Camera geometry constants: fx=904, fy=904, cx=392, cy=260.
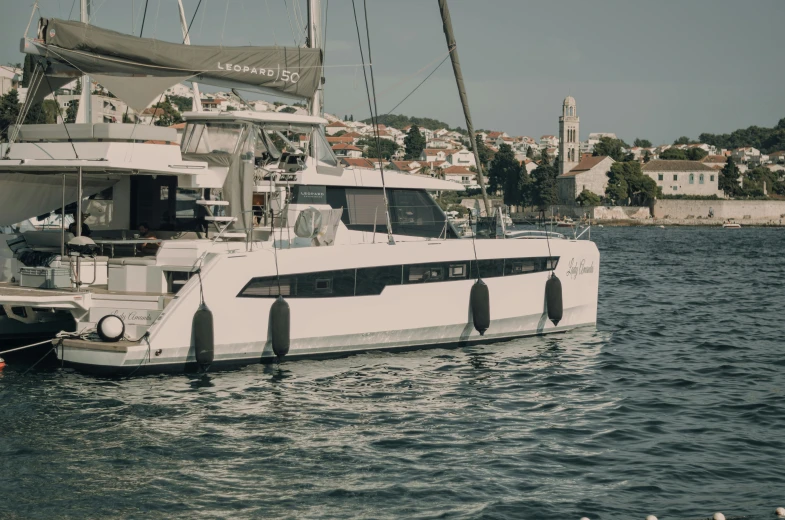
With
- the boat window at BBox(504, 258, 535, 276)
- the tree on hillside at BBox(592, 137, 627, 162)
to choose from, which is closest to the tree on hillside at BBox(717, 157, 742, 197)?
the tree on hillside at BBox(592, 137, 627, 162)

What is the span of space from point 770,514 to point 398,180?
997cm

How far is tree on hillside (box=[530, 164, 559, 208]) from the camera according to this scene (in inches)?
5221

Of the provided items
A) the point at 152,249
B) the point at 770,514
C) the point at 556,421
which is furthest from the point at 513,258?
the point at 770,514

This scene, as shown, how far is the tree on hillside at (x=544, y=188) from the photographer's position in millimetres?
132625

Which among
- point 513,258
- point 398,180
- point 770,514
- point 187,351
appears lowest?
point 770,514

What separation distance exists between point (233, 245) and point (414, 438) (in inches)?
201

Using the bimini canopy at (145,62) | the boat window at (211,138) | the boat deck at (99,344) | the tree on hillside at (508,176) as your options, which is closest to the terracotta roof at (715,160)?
the tree on hillside at (508,176)

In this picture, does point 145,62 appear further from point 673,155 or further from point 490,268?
point 673,155

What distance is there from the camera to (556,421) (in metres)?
11.2

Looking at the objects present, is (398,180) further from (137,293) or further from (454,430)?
(454,430)

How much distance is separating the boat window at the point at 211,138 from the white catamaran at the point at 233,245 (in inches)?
0.9

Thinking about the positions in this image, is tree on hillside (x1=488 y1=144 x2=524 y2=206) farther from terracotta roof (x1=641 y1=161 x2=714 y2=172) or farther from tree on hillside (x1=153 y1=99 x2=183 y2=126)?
tree on hillside (x1=153 y1=99 x2=183 y2=126)

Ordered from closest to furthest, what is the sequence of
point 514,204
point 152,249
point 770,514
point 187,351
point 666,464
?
point 770,514 → point 666,464 → point 187,351 → point 152,249 → point 514,204

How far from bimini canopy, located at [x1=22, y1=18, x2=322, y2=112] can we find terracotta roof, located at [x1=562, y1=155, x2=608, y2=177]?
126337 mm
